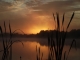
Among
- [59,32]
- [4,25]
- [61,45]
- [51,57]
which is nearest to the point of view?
[61,45]

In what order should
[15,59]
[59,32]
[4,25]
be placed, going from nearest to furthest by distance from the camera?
[59,32] < [4,25] < [15,59]

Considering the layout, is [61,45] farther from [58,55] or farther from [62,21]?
[62,21]

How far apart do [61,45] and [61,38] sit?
0.35 ft

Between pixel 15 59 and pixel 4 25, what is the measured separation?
356 inches

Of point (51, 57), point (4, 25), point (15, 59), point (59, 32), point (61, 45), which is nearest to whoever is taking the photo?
point (61, 45)

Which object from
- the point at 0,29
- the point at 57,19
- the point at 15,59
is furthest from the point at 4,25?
the point at 15,59

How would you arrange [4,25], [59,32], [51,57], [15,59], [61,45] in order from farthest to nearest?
[15,59]
[51,57]
[4,25]
[59,32]
[61,45]

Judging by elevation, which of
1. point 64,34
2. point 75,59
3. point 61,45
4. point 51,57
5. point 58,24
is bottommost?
point 75,59

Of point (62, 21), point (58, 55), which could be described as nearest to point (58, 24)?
point (62, 21)

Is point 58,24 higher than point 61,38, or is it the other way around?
point 58,24

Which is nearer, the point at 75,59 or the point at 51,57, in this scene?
the point at 51,57

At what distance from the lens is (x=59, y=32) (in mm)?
2145

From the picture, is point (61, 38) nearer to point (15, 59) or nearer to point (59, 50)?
point (59, 50)

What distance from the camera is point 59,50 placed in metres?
2.02
